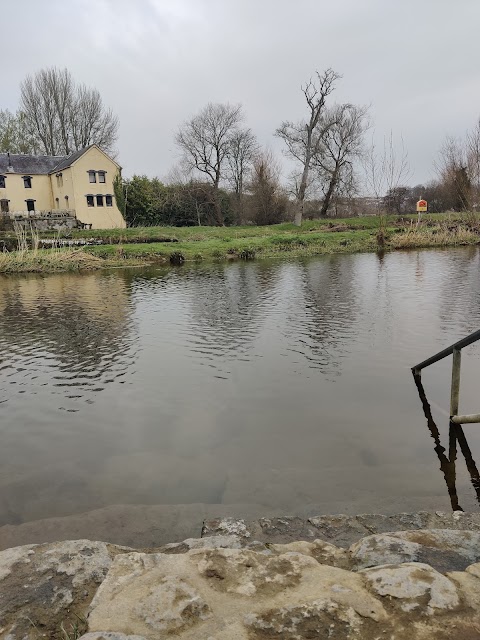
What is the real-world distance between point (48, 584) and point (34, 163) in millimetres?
50722

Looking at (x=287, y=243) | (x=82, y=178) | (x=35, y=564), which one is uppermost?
(x=82, y=178)

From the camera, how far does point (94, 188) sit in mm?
43000

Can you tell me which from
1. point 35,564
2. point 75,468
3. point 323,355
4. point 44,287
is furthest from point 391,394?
point 44,287

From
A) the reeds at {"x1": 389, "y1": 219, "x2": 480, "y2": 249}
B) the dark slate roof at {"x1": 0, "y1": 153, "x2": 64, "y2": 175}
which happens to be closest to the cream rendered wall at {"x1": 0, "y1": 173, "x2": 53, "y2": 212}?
the dark slate roof at {"x1": 0, "y1": 153, "x2": 64, "y2": 175}

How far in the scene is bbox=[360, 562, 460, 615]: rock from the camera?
2129mm

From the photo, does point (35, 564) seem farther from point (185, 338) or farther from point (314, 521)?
point (185, 338)

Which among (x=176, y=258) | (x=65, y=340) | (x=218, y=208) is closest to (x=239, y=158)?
(x=218, y=208)

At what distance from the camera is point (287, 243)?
3155 cm

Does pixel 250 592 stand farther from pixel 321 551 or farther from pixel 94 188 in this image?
pixel 94 188

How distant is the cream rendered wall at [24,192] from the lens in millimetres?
43531

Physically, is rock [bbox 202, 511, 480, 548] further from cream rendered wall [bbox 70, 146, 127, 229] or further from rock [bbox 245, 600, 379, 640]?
cream rendered wall [bbox 70, 146, 127, 229]

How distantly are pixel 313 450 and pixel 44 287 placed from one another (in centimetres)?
1780

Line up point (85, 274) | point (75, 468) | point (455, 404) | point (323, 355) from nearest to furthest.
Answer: point (75, 468) < point (455, 404) < point (323, 355) < point (85, 274)

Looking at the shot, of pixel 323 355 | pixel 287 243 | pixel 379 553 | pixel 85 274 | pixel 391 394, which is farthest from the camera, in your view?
pixel 287 243
